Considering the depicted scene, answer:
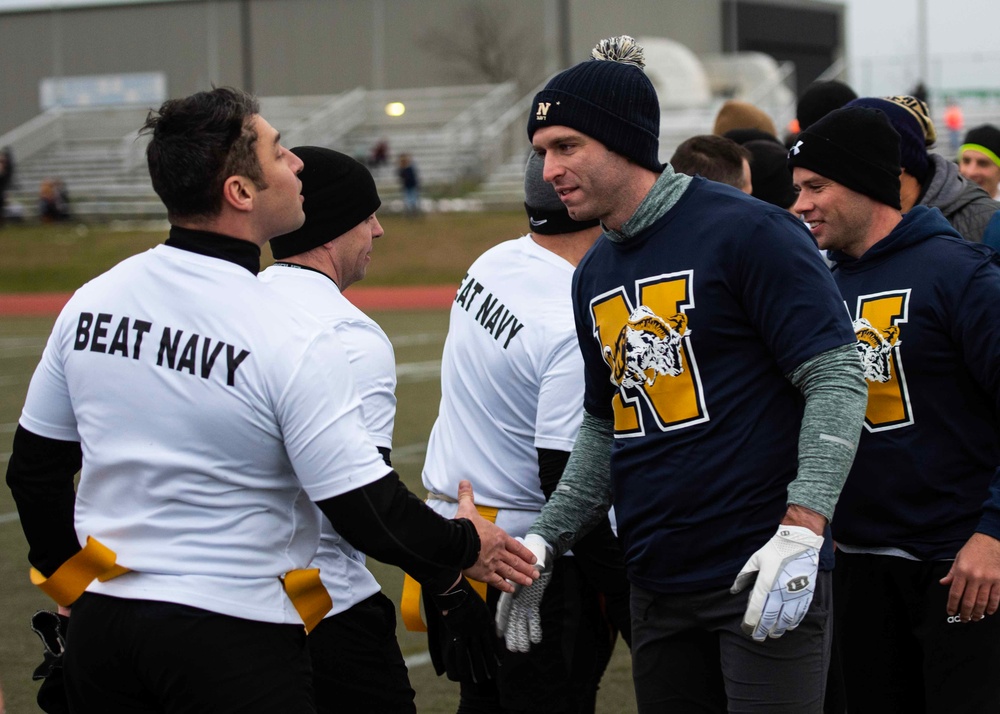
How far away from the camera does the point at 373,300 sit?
82.5ft

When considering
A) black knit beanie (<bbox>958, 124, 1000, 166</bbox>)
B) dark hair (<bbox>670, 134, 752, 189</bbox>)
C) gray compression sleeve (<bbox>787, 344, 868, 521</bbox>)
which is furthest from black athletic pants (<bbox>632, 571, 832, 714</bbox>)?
black knit beanie (<bbox>958, 124, 1000, 166</bbox>)

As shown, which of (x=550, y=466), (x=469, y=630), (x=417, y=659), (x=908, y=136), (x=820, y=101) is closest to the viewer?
(x=469, y=630)

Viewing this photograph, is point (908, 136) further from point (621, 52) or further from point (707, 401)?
point (707, 401)

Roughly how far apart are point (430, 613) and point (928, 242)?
5.98 feet

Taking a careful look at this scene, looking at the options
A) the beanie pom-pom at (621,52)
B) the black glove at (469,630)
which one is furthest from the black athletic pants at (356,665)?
the beanie pom-pom at (621,52)

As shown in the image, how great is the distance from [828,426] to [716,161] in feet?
6.66

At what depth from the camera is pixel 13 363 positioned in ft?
52.9

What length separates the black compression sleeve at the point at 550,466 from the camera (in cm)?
368

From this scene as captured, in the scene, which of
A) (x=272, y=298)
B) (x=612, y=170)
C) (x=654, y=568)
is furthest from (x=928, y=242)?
(x=272, y=298)

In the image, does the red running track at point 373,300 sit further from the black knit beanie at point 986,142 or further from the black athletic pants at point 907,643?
the black athletic pants at point 907,643

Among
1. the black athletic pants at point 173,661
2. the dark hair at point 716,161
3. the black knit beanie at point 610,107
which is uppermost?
the black knit beanie at point 610,107

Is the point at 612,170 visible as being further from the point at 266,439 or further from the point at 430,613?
the point at 430,613

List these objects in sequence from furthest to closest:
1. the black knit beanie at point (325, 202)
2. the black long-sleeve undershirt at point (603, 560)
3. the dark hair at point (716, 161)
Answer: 1. the dark hair at point (716, 161)
2. the black long-sleeve undershirt at point (603, 560)
3. the black knit beanie at point (325, 202)

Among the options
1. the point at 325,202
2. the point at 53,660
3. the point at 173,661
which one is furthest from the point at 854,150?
the point at 53,660
